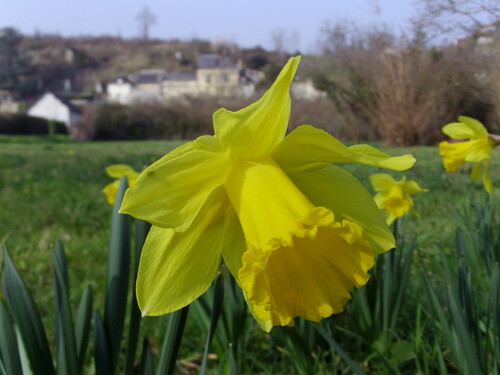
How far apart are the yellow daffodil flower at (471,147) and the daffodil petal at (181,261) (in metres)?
1.07

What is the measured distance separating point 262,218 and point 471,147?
1.22 metres

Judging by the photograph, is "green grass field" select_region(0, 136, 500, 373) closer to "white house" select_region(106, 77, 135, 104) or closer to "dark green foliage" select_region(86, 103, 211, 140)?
"dark green foliage" select_region(86, 103, 211, 140)

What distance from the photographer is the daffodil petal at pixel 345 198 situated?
568 millimetres

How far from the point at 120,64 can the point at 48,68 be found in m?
8.00

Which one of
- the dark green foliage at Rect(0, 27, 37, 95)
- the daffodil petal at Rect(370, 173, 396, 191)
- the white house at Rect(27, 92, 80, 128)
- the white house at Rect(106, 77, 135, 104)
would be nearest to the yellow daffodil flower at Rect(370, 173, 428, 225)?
the daffodil petal at Rect(370, 173, 396, 191)

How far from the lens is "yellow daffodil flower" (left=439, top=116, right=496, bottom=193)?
143 cm

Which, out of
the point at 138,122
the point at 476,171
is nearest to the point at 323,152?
the point at 476,171

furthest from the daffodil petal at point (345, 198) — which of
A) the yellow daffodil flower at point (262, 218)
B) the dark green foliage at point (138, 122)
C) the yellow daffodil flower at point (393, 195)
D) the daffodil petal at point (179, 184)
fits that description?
the dark green foliage at point (138, 122)

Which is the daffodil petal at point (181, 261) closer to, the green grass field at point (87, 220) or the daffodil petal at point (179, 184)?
the daffodil petal at point (179, 184)

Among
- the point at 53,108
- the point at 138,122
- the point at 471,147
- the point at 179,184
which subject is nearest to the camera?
the point at 179,184

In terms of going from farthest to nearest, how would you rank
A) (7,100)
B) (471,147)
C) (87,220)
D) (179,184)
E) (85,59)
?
(85,59) → (7,100) → (87,220) → (471,147) → (179,184)

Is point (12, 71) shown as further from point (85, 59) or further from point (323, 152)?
point (323, 152)

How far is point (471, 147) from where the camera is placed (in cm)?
150

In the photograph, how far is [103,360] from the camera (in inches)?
24.3
